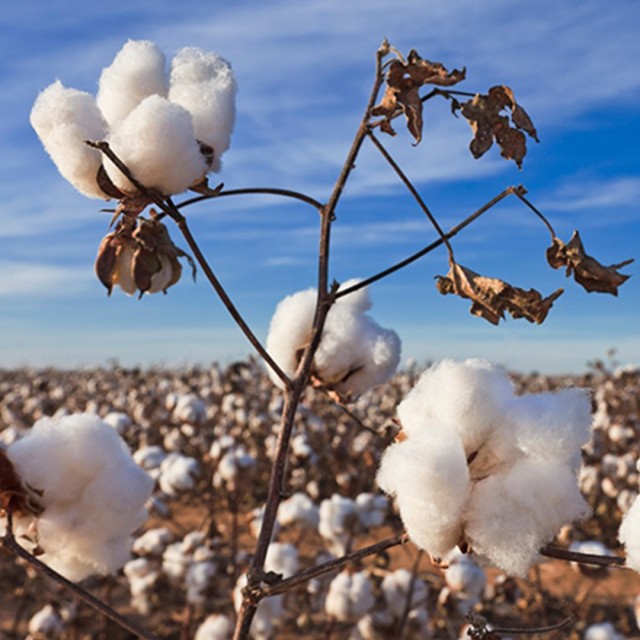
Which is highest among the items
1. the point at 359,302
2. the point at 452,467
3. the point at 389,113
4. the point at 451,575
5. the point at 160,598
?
the point at 389,113

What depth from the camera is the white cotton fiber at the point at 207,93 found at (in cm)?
159

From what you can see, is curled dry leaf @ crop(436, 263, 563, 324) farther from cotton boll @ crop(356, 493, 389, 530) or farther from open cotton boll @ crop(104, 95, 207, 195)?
cotton boll @ crop(356, 493, 389, 530)

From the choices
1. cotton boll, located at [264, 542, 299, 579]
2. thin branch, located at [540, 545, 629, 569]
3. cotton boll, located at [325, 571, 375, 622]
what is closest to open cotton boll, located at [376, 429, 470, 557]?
thin branch, located at [540, 545, 629, 569]

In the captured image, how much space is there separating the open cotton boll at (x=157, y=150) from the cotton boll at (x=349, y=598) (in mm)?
2987

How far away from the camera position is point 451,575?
386cm

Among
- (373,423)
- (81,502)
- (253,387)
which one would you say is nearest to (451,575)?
(81,502)

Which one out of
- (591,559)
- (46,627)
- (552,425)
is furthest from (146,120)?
(46,627)

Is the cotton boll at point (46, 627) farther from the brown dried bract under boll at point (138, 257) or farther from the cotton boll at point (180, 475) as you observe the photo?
the brown dried bract under boll at point (138, 257)

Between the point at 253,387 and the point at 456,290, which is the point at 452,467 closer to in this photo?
the point at 456,290

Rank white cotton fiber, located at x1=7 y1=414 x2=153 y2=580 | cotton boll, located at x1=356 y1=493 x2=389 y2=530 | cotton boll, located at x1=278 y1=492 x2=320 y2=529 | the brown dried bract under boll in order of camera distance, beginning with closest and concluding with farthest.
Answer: the brown dried bract under boll < white cotton fiber, located at x1=7 y1=414 x2=153 y2=580 < cotton boll, located at x1=356 y1=493 x2=389 y2=530 < cotton boll, located at x1=278 y1=492 x2=320 y2=529

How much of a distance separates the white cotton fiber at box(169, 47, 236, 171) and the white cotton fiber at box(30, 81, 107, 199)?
0.16 m

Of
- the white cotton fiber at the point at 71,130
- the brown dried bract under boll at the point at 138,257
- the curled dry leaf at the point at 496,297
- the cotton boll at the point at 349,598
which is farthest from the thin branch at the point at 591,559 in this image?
the cotton boll at the point at 349,598

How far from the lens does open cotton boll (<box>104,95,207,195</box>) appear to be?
1442 mm

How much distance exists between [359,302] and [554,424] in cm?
89
